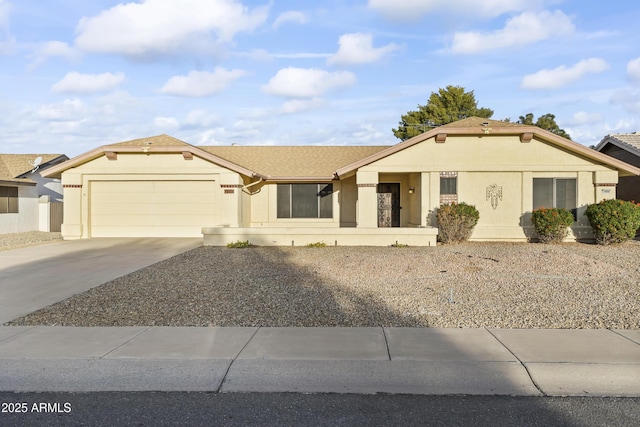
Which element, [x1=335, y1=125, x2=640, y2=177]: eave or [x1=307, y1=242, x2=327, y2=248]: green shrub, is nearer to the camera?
[x1=307, y1=242, x2=327, y2=248]: green shrub

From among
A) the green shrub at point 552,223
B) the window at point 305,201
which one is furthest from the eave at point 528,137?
the window at point 305,201

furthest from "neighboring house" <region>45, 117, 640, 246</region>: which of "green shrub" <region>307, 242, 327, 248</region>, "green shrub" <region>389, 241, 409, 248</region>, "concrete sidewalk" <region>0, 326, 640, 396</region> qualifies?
"concrete sidewalk" <region>0, 326, 640, 396</region>

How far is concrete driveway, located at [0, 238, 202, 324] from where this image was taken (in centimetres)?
973

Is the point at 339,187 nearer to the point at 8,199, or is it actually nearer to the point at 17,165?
the point at 8,199

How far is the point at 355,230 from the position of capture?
59.2 ft

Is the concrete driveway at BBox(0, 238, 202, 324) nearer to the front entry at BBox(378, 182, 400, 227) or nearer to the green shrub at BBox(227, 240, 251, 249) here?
the green shrub at BBox(227, 240, 251, 249)

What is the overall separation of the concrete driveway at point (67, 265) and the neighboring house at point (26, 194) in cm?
734

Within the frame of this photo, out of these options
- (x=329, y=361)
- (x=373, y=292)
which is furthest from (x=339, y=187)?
(x=329, y=361)

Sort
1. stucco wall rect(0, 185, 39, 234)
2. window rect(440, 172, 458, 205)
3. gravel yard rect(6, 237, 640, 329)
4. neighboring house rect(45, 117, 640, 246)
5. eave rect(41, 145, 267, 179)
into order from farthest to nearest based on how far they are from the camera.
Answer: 1. stucco wall rect(0, 185, 39, 234)
2. eave rect(41, 145, 267, 179)
3. window rect(440, 172, 458, 205)
4. neighboring house rect(45, 117, 640, 246)
5. gravel yard rect(6, 237, 640, 329)

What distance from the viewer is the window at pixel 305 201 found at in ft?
77.3

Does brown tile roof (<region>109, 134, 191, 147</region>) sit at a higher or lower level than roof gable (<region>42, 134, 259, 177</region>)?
higher

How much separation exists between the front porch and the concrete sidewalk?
1059cm

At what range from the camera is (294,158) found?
2538cm

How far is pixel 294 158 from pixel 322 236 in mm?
8210
